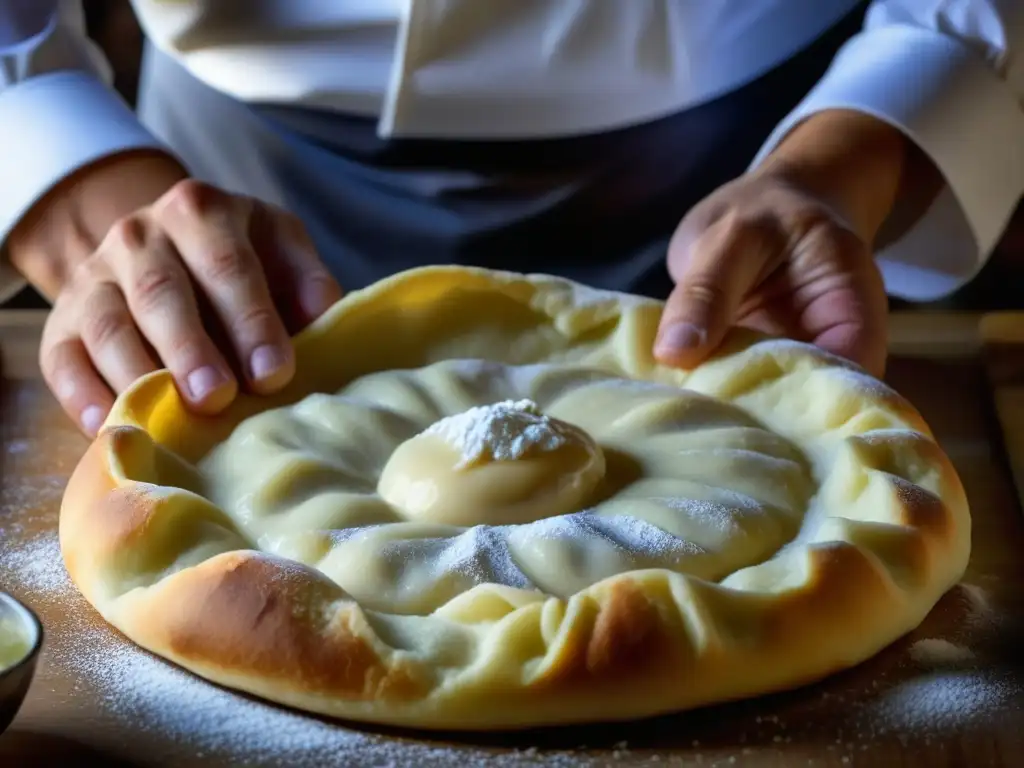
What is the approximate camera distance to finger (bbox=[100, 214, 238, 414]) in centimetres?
149

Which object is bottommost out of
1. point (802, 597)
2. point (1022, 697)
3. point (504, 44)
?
point (1022, 697)

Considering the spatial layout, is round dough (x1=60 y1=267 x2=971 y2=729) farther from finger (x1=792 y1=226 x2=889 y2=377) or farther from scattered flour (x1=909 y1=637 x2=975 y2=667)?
finger (x1=792 y1=226 x2=889 y2=377)

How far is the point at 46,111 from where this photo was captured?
6.49 feet

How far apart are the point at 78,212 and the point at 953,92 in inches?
54.3

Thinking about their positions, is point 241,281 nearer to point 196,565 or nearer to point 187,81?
point 196,565

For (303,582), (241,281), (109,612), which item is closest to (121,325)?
(241,281)

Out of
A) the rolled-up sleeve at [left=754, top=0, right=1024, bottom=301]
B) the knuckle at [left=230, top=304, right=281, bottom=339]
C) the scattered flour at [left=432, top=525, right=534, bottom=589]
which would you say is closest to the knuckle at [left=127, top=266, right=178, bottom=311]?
the knuckle at [left=230, top=304, right=281, bottom=339]

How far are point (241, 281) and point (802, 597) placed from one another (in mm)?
863

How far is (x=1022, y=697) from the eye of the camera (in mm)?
1138

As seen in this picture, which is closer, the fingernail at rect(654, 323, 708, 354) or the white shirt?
the fingernail at rect(654, 323, 708, 354)

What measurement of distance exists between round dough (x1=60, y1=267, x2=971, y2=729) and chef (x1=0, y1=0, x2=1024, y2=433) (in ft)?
0.43

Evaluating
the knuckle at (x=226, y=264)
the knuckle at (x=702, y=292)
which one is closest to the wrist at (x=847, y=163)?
the knuckle at (x=702, y=292)

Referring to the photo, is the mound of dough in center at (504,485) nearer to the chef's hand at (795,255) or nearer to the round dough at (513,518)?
the round dough at (513,518)

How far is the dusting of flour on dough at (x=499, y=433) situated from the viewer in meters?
1.28
